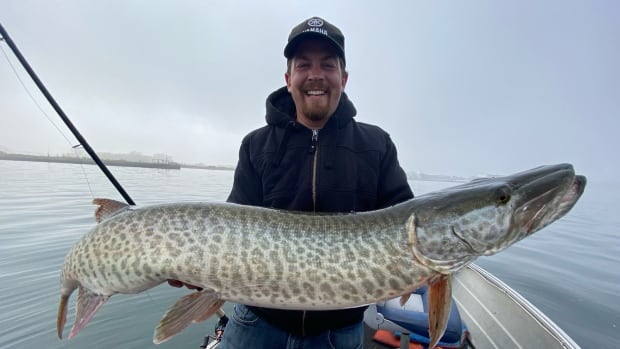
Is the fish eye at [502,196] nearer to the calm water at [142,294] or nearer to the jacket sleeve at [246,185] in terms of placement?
the jacket sleeve at [246,185]

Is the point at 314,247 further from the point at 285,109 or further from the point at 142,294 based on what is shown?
the point at 142,294

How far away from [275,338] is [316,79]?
61.2 inches

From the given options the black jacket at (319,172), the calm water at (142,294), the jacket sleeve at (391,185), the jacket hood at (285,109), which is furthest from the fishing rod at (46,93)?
the calm water at (142,294)

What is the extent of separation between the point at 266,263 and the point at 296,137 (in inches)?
33.0

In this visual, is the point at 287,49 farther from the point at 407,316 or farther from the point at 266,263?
the point at 407,316

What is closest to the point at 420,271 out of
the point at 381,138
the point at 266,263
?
the point at 266,263

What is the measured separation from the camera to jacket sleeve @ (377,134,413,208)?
1.86 m

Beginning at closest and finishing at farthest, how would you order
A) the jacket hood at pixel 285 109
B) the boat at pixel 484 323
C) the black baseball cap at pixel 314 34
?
1. the black baseball cap at pixel 314 34
2. the jacket hood at pixel 285 109
3. the boat at pixel 484 323

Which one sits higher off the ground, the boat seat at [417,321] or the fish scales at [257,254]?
the fish scales at [257,254]

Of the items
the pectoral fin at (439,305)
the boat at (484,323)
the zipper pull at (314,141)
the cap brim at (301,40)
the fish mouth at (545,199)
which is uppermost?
the cap brim at (301,40)

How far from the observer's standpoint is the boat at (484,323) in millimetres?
2420

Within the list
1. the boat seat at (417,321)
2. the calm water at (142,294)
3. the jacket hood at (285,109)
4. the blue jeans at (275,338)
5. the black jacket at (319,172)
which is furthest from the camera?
the calm water at (142,294)

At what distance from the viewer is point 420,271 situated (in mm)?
1394

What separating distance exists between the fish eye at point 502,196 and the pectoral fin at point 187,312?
144 cm
